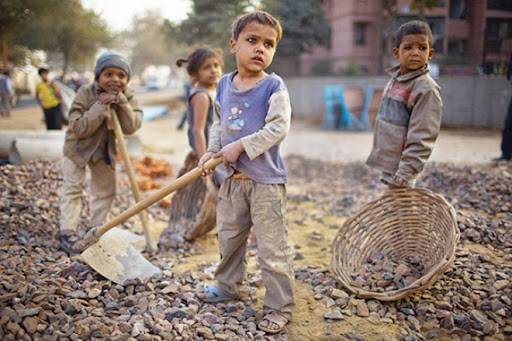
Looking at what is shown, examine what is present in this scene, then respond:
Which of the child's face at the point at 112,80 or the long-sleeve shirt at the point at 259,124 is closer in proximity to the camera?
the long-sleeve shirt at the point at 259,124

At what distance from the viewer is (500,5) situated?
20.0 feet

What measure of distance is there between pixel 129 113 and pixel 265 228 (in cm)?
170

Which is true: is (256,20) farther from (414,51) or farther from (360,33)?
(360,33)

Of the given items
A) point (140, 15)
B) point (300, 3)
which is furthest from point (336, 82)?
point (140, 15)

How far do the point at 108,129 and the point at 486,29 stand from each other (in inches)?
259

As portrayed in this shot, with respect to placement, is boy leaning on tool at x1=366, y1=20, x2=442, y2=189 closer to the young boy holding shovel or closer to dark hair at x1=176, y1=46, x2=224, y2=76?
the young boy holding shovel

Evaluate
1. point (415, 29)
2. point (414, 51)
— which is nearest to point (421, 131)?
point (414, 51)

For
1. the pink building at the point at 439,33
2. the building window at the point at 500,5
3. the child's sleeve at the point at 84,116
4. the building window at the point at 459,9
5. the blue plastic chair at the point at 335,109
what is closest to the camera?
the child's sleeve at the point at 84,116

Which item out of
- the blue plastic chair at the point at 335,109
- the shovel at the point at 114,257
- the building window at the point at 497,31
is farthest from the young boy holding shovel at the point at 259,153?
the blue plastic chair at the point at 335,109

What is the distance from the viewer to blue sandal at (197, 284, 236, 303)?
2740mm

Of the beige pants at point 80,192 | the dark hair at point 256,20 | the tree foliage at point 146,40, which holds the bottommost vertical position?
the beige pants at point 80,192

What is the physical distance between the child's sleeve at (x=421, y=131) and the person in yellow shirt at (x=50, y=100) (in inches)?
310

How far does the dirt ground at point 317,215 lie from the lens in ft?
8.06

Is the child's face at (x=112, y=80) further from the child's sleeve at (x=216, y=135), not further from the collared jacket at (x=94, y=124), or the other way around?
the child's sleeve at (x=216, y=135)
